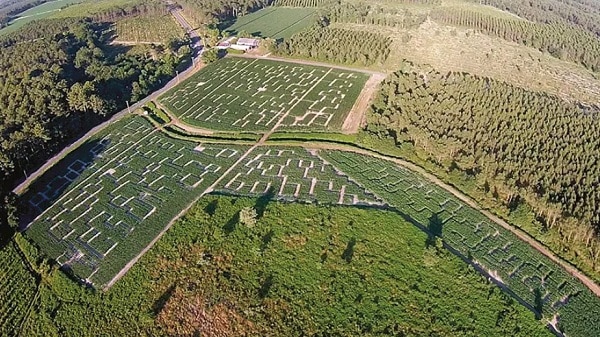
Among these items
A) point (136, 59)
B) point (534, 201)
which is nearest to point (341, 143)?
point (534, 201)

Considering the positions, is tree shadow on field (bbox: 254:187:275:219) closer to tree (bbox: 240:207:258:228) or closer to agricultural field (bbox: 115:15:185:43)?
tree (bbox: 240:207:258:228)

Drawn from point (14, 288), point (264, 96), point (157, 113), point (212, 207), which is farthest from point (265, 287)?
point (264, 96)

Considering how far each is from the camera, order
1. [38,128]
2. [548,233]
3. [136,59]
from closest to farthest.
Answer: [548,233] → [38,128] → [136,59]

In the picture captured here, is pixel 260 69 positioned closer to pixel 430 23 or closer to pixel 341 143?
pixel 341 143

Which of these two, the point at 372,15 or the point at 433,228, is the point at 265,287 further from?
the point at 372,15

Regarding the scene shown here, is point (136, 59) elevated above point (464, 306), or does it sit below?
above

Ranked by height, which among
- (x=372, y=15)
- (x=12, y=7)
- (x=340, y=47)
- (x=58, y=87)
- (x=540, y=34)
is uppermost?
(x=12, y=7)
